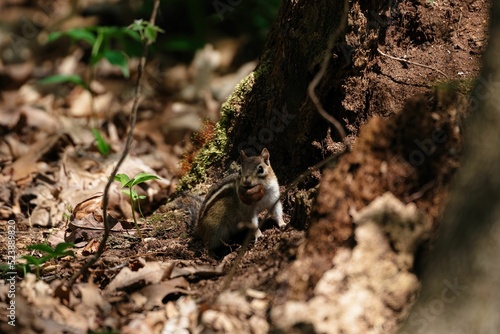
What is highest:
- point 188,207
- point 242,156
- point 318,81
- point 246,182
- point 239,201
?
point 318,81

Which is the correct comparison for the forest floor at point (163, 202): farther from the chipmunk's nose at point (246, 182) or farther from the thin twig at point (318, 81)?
the chipmunk's nose at point (246, 182)

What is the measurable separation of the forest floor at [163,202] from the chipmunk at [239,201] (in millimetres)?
122

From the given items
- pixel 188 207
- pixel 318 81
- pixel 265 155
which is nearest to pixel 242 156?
pixel 265 155

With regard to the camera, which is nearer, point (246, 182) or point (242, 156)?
point (246, 182)

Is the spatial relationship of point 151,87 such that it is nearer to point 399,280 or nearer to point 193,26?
point 193,26

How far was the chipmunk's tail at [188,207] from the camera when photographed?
5301mm

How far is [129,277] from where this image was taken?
4027mm

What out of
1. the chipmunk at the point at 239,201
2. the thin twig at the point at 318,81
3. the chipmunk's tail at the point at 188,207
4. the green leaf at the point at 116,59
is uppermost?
the thin twig at the point at 318,81

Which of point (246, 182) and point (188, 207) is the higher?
point (246, 182)

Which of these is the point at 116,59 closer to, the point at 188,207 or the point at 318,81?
the point at 188,207

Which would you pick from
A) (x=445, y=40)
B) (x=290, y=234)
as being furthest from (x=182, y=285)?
(x=445, y=40)

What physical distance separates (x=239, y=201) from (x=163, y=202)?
153 cm

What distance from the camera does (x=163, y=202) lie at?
21.1 feet

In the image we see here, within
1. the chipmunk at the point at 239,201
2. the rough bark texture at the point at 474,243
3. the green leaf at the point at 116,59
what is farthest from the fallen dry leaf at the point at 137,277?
the green leaf at the point at 116,59
